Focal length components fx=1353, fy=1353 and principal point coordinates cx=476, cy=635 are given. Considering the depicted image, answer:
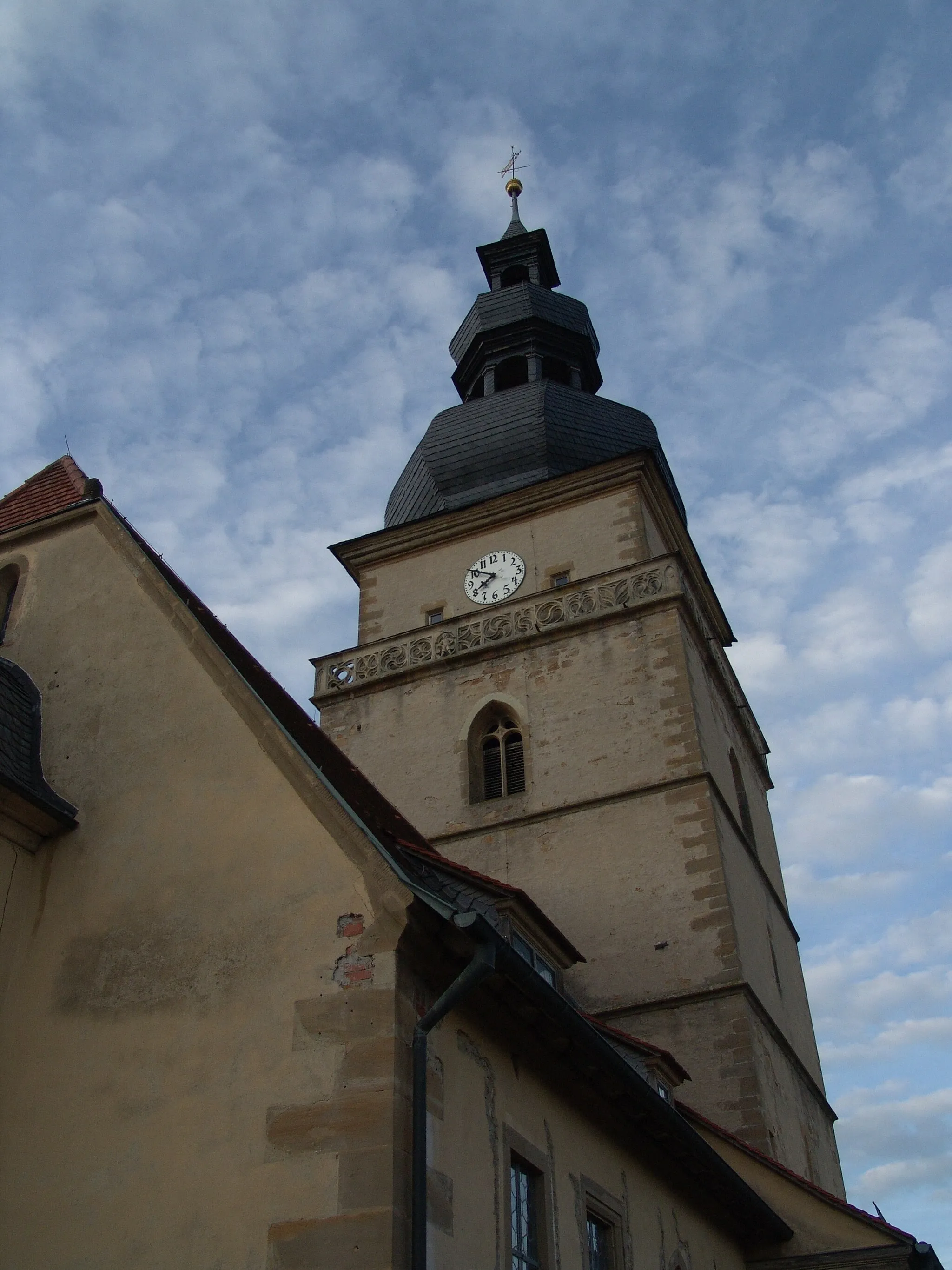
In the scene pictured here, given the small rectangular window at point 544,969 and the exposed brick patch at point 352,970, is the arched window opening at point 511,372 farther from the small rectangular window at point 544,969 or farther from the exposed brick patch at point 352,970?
the exposed brick patch at point 352,970

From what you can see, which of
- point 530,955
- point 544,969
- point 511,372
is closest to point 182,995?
point 530,955

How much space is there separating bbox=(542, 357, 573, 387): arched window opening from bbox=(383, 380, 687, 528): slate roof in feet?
6.60

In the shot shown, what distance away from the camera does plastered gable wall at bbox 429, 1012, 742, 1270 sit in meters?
6.70

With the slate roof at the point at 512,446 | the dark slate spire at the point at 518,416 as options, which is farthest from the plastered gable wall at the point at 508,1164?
the slate roof at the point at 512,446

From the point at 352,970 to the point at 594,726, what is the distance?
436 inches

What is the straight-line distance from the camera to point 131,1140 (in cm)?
664

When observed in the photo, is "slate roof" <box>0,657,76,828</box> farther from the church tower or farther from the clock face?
the clock face

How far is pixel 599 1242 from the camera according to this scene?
8.61m

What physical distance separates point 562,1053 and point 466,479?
1506 centimetres

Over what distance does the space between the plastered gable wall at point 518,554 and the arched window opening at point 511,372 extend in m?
5.58

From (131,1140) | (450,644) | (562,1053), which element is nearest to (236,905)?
(131,1140)

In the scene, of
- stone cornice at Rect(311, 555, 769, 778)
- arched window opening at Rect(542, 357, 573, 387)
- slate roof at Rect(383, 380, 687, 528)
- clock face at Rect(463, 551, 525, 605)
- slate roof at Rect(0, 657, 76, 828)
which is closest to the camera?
slate roof at Rect(0, 657, 76, 828)

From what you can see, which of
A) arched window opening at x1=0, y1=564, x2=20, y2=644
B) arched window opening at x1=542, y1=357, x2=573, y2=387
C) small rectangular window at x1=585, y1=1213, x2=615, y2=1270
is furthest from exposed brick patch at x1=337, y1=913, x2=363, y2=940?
arched window opening at x1=542, y1=357, x2=573, y2=387

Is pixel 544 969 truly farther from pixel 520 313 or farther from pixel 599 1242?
pixel 520 313
